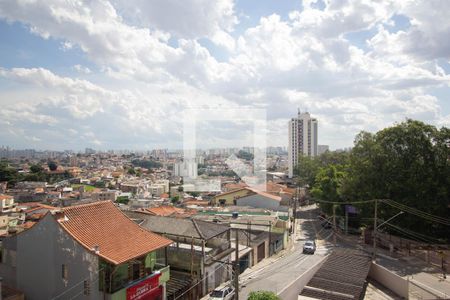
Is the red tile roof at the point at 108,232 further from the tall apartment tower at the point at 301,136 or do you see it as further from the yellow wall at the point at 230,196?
the tall apartment tower at the point at 301,136

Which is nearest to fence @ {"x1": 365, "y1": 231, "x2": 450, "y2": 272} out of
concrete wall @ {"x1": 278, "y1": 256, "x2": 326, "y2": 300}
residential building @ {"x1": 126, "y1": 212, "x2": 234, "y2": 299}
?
concrete wall @ {"x1": 278, "y1": 256, "x2": 326, "y2": 300}

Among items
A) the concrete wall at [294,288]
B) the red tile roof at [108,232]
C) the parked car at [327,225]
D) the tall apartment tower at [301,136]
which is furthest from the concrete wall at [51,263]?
the tall apartment tower at [301,136]

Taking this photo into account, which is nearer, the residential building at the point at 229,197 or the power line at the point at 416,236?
the power line at the point at 416,236

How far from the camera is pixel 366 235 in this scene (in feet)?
93.4

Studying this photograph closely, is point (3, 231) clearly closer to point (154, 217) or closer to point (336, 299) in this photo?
point (154, 217)

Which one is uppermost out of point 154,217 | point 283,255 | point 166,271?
point 154,217

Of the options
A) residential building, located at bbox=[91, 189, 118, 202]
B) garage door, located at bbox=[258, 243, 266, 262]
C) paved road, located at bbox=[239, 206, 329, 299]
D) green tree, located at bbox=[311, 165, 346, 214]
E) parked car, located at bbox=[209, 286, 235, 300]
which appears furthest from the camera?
residential building, located at bbox=[91, 189, 118, 202]

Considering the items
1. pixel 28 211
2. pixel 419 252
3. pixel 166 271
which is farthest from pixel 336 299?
pixel 28 211

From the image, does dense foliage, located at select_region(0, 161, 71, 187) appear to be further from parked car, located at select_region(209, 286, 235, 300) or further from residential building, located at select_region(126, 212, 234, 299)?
parked car, located at select_region(209, 286, 235, 300)

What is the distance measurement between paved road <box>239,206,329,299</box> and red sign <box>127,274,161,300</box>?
4.46 m

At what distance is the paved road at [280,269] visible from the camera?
17.1 meters

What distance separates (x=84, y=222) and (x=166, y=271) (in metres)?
3.75

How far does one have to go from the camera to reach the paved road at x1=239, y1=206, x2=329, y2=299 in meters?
17.1

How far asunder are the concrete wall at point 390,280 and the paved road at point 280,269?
367 centimetres
